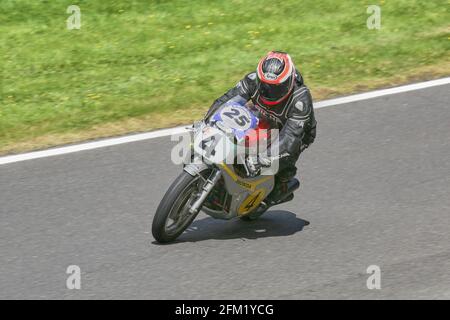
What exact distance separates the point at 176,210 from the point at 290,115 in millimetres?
1199

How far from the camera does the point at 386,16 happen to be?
46.8 ft

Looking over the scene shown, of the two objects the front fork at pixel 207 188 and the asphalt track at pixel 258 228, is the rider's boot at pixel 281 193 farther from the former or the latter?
the front fork at pixel 207 188

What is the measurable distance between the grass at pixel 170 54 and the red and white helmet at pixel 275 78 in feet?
9.84

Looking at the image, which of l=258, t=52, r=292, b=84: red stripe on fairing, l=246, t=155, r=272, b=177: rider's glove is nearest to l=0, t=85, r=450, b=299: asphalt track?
l=246, t=155, r=272, b=177: rider's glove

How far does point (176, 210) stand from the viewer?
324 inches

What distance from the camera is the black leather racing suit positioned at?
841cm

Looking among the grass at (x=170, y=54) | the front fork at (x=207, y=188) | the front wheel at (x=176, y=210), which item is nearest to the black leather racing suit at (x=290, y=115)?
the front fork at (x=207, y=188)

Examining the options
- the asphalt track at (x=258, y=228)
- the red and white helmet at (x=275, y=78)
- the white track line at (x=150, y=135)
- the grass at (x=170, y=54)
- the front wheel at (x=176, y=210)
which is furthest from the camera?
the grass at (x=170, y=54)

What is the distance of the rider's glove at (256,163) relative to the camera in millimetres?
8219

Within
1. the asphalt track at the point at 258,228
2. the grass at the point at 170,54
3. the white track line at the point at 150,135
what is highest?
the grass at the point at 170,54

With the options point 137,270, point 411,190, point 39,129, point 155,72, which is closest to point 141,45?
point 155,72

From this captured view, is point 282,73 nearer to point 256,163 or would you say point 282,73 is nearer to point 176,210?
point 256,163

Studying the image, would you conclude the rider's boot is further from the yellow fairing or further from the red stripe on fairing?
the red stripe on fairing
